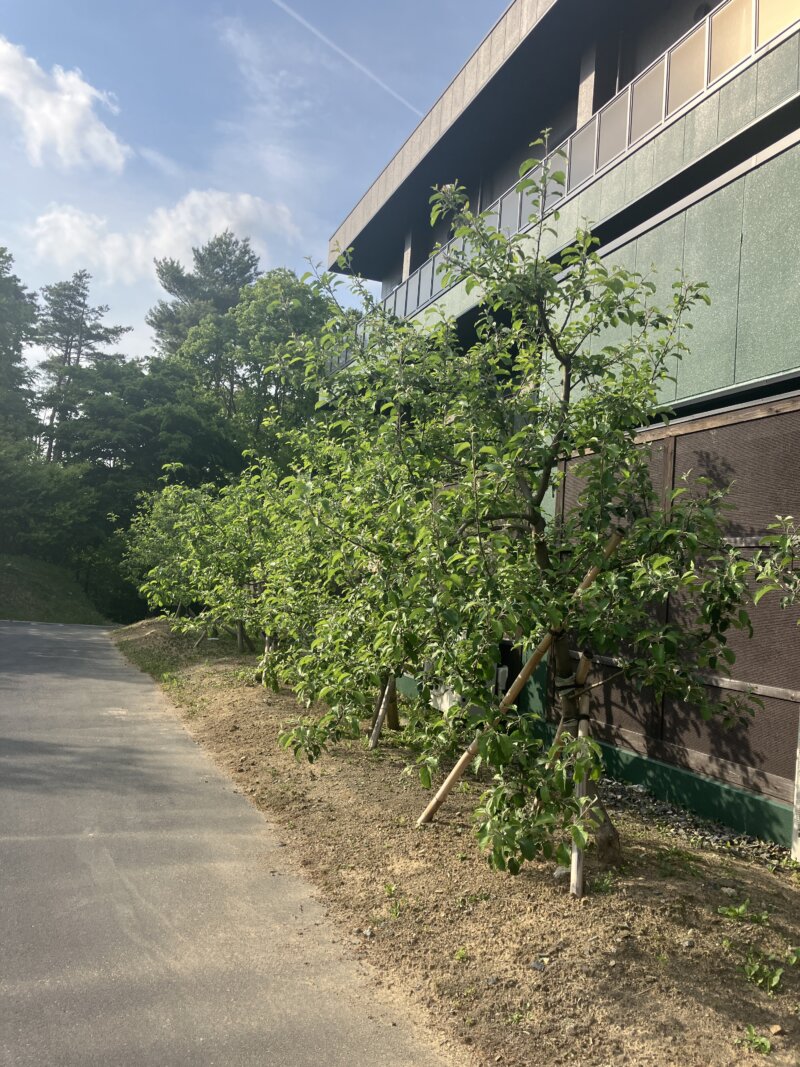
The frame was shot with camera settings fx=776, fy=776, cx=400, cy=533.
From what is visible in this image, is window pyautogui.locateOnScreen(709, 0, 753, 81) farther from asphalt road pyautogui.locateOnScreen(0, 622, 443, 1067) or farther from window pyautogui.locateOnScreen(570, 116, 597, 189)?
asphalt road pyautogui.locateOnScreen(0, 622, 443, 1067)

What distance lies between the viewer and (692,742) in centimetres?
593

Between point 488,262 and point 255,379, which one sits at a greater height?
point 255,379

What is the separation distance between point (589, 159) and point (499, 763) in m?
9.65

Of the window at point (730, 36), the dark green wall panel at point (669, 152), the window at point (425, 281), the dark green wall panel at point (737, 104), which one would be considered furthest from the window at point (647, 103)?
the window at point (425, 281)

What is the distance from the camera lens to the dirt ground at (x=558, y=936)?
303 centimetres

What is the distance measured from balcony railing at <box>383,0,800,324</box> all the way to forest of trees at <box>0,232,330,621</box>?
1705 cm

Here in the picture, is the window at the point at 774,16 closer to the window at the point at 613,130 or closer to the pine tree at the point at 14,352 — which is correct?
the window at the point at 613,130

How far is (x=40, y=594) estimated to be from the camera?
29.2 metres

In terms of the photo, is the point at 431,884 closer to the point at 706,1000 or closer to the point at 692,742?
the point at 706,1000

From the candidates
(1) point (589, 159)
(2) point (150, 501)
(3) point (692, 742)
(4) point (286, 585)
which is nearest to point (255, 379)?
(2) point (150, 501)

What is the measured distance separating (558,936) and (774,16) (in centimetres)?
863

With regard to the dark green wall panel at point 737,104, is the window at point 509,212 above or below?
above

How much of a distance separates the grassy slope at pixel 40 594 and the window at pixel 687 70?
2476 cm

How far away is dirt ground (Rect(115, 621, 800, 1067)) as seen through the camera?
303cm
